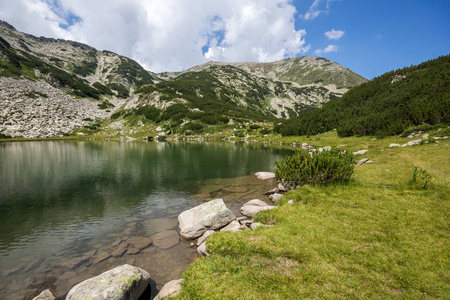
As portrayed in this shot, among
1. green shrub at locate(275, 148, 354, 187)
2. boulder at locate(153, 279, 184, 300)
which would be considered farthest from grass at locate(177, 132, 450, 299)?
green shrub at locate(275, 148, 354, 187)

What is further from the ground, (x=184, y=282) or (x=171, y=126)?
(x=171, y=126)

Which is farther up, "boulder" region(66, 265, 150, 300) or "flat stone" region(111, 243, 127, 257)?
"boulder" region(66, 265, 150, 300)

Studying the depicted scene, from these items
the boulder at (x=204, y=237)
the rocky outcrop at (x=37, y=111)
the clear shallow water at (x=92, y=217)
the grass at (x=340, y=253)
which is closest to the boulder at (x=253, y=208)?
the clear shallow water at (x=92, y=217)

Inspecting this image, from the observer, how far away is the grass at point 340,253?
6.86 meters

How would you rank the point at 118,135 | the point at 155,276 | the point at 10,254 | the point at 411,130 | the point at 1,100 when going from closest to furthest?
the point at 155,276, the point at 10,254, the point at 411,130, the point at 1,100, the point at 118,135

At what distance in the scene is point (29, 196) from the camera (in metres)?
22.0

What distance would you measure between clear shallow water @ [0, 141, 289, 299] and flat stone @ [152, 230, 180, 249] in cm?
7

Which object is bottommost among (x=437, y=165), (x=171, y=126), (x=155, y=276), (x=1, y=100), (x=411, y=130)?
(x=155, y=276)

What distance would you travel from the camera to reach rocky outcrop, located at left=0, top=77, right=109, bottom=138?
105 metres

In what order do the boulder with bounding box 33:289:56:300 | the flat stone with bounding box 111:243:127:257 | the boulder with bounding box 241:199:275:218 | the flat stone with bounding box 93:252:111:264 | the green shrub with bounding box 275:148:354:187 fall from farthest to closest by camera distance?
1. the green shrub with bounding box 275:148:354:187
2. the boulder with bounding box 241:199:275:218
3. the flat stone with bounding box 111:243:127:257
4. the flat stone with bounding box 93:252:111:264
5. the boulder with bounding box 33:289:56:300

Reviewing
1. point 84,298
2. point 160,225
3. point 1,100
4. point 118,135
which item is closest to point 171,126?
point 118,135

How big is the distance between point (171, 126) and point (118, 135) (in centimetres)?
3485

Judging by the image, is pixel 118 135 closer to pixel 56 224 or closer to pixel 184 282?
pixel 56 224

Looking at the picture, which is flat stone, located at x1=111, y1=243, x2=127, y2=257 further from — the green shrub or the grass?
the green shrub
